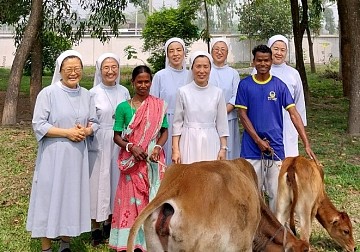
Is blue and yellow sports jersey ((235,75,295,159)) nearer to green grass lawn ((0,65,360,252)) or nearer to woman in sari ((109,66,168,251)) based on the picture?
woman in sari ((109,66,168,251))

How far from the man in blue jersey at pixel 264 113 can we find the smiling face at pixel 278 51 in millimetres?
845

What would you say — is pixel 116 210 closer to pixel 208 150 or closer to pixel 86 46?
pixel 208 150

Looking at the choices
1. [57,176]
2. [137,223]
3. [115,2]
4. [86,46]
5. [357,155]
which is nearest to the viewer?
[137,223]

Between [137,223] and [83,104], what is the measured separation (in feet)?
5.92

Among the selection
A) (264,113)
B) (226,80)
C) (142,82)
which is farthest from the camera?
(226,80)

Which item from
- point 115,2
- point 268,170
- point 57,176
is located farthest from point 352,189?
point 115,2

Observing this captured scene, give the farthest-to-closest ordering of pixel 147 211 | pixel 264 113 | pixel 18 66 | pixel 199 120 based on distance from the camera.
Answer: pixel 18 66 < pixel 264 113 < pixel 199 120 < pixel 147 211

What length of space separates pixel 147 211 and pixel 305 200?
2000 mm

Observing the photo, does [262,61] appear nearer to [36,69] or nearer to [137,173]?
[137,173]

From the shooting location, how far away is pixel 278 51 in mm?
5949

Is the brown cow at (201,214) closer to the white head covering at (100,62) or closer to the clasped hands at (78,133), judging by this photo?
the clasped hands at (78,133)

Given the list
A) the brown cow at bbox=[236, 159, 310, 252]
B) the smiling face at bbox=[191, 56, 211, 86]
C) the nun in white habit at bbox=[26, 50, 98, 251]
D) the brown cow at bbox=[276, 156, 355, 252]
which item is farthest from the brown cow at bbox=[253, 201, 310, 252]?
the nun in white habit at bbox=[26, 50, 98, 251]

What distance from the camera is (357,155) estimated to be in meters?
9.29

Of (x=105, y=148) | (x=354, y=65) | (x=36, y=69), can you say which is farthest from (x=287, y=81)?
(x=36, y=69)
